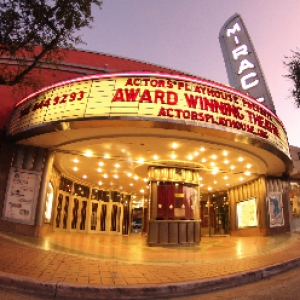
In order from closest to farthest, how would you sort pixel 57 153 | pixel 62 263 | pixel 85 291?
pixel 85 291, pixel 62 263, pixel 57 153

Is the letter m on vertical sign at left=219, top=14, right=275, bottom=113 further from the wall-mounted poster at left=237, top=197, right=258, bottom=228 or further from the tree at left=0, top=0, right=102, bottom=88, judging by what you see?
the tree at left=0, top=0, right=102, bottom=88

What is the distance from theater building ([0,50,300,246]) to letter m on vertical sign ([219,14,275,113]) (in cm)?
518

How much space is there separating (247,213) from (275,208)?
1826 millimetres

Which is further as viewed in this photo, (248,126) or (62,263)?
(248,126)

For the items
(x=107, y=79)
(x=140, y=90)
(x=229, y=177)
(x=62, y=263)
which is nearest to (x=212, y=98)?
(x=140, y=90)

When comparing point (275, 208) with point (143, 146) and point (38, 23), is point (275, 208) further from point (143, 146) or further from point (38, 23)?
point (38, 23)

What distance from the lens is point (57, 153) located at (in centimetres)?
1172

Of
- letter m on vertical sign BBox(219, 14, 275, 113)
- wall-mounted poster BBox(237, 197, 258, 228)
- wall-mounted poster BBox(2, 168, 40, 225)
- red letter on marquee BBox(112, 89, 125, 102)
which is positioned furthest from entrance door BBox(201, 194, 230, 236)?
red letter on marquee BBox(112, 89, 125, 102)

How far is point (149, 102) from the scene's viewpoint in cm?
841

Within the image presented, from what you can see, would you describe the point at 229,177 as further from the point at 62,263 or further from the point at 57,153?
the point at 62,263

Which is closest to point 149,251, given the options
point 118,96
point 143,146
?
point 143,146

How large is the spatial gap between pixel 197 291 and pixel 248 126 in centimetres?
655

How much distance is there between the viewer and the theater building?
8.56m

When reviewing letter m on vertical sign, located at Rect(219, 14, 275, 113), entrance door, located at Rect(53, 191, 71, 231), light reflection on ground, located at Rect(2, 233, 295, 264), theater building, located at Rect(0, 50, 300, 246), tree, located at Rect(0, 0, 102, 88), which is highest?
letter m on vertical sign, located at Rect(219, 14, 275, 113)
